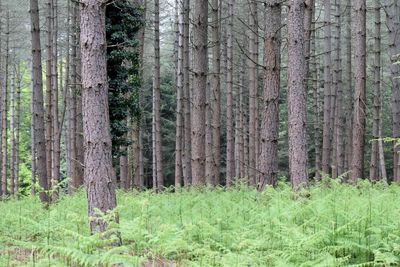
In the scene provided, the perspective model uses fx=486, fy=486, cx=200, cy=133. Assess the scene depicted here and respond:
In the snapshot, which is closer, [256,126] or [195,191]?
[195,191]

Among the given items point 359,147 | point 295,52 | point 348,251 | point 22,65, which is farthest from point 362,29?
point 22,65

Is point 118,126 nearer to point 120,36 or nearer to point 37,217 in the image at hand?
point 120,36

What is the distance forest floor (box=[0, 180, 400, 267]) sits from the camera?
16.9 ft

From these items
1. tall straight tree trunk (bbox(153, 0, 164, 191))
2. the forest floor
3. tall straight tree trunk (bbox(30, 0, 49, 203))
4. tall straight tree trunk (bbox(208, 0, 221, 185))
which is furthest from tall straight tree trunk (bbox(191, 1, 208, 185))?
tall straight tree trunk (bbox(153, 0, 164, 191))

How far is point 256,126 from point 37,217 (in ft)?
44.2

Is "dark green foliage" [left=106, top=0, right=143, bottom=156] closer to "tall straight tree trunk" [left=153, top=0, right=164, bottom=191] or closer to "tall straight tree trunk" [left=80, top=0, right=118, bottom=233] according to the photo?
"tall straight tree trunk" [left=153, top=0, right=164, bottom=191]

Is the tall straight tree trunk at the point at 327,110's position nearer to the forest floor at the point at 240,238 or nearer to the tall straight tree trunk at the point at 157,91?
the tall straight tree trunk at the point at 157,91

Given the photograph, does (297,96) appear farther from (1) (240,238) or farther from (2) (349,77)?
(2) (349,77)

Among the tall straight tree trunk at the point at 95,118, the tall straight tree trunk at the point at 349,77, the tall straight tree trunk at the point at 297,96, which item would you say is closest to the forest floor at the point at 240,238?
the tall straight tree trunk at the point at 95,118

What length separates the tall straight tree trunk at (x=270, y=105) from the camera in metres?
9.80

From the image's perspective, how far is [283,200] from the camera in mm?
8180

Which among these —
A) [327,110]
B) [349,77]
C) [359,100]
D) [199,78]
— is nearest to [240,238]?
[199,78]

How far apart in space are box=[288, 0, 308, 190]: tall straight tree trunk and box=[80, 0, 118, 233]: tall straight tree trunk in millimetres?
3491

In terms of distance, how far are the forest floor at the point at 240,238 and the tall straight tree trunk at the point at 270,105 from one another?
2.91 ft
